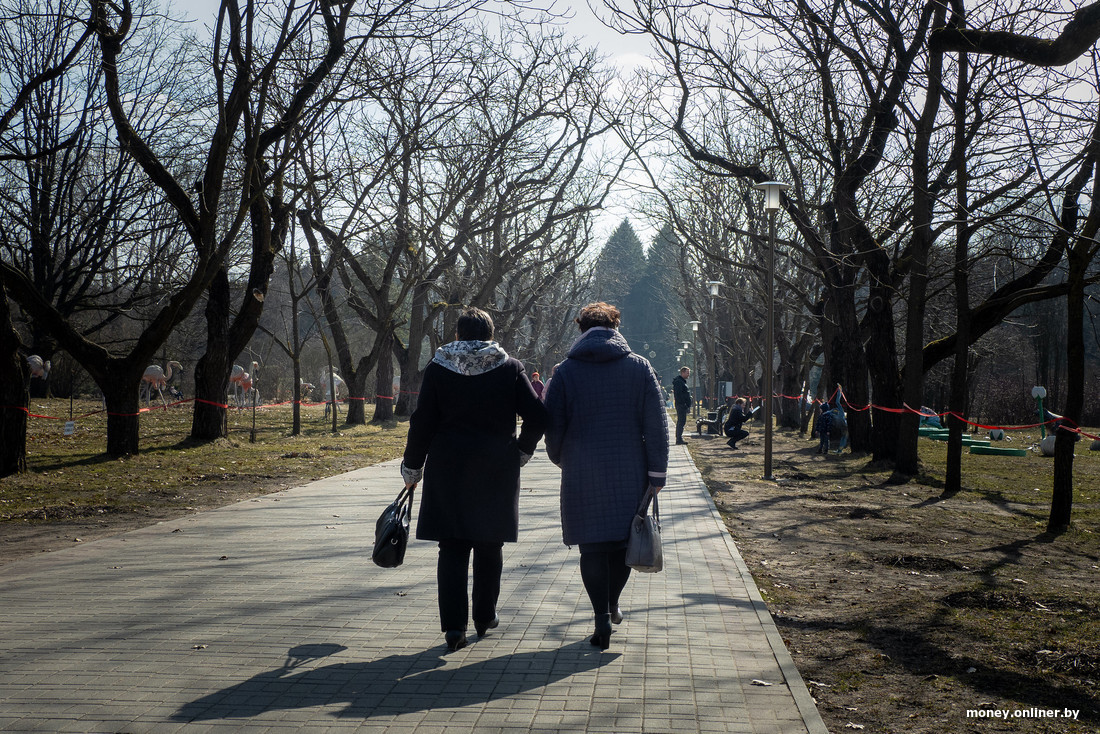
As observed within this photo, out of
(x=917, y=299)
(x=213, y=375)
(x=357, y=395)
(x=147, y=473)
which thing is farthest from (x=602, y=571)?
(x=357, y=395)

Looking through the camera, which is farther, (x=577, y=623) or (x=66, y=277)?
(x=66, y=277)

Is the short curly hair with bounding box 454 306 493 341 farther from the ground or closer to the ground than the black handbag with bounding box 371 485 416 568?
farther from the ground

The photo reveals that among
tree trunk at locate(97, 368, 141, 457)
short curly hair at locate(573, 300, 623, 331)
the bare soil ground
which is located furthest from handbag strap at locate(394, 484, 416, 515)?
tree trunk at locate(97, 368, 141, 457)

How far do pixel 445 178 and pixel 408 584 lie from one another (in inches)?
928

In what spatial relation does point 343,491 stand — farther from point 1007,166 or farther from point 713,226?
point 713,226

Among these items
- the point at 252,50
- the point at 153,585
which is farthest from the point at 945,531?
the point at 252,50

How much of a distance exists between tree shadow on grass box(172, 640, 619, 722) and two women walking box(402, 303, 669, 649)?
314 mm

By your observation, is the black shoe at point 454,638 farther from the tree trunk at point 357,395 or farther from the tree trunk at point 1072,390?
the tree trunk at point 357,395

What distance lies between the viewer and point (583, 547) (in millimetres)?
5328

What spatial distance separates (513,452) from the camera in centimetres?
522

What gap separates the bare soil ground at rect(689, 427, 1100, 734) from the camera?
4.67 metres

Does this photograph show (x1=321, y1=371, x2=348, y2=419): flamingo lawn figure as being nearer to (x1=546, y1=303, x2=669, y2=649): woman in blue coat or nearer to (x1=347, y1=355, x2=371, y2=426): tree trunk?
(x1=347, y1=355, x2=371, y2=426): tree trunk

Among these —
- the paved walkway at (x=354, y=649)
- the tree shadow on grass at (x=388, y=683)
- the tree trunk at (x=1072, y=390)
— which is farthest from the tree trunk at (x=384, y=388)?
the tree shadow on grass at (x=388, y=683)

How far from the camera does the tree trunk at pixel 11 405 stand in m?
13.2
